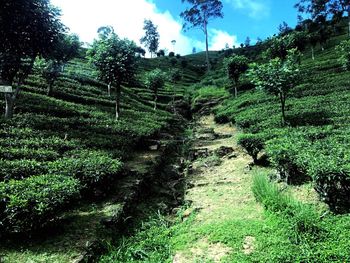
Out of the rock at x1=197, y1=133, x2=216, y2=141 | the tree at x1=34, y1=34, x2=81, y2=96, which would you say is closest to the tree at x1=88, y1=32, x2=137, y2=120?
the tree at x1=34, y1=34, x2=81, y2=96

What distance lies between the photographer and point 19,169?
11930 mm

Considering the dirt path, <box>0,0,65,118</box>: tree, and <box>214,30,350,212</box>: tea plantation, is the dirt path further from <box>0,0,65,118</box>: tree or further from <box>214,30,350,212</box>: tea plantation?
<box>0,0,65,118</box>: tree

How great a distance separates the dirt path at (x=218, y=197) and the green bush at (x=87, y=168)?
145 inches

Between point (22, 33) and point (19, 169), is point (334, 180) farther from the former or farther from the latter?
point (22, 33)

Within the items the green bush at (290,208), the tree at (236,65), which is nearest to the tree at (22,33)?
the green bush at (290,208)

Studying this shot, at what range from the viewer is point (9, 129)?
16.8 m

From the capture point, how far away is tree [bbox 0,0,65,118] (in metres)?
19.2

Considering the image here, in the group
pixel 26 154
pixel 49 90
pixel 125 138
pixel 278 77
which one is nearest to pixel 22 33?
pixel 125 138

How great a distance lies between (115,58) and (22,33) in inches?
276

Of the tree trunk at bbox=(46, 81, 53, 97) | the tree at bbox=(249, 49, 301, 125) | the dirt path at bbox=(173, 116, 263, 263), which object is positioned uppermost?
the tree trunk at bbox=(46, 81, 53, 97)

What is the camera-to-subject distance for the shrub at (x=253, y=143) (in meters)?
16.3

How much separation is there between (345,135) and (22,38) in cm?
2011

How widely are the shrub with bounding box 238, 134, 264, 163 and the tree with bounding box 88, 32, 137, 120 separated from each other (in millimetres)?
12404

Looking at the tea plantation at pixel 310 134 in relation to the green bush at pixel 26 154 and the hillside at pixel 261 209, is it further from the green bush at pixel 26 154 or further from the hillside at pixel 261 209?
the green bush at pixel 26 154
